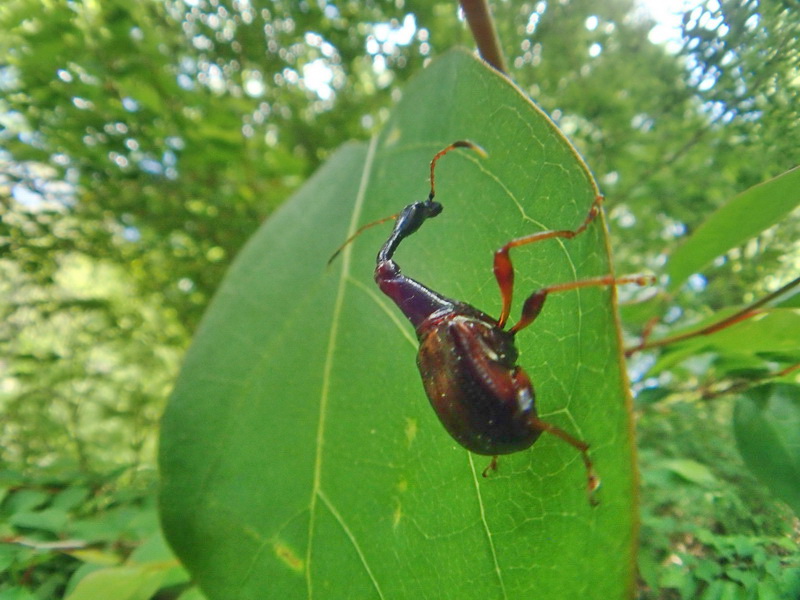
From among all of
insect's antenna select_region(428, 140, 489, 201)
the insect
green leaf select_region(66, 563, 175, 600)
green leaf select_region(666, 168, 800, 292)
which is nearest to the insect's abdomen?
the insect

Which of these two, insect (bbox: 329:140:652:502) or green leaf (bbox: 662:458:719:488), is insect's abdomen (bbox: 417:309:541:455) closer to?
insect (bbox: 329:140:652:502)

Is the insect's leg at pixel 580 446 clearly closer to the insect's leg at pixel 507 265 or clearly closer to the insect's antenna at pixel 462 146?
the insect's leg at pixel 507 265

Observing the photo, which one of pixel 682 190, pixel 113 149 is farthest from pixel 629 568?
pixel 113 149

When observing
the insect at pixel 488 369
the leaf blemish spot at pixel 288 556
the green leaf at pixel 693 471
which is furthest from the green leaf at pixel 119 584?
the green leaf at pixel 693 471

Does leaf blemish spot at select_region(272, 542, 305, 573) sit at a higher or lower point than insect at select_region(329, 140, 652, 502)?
lower

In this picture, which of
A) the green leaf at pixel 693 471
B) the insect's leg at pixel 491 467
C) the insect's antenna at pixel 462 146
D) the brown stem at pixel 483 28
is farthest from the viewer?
the brown stem at pixel 483 28

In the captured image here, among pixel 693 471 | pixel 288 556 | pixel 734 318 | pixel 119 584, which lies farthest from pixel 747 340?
pixel 119 584
